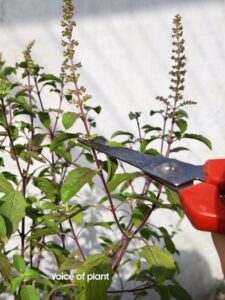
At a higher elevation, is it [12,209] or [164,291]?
[12,209]

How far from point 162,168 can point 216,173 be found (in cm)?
13

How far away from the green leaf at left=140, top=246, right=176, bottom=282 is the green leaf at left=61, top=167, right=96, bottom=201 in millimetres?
242

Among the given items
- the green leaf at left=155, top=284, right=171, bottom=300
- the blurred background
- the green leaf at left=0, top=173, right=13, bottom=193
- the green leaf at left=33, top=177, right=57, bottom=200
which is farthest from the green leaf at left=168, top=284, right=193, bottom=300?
the blurred background

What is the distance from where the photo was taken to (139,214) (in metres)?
1.16

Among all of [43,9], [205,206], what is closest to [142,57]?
[43,9]

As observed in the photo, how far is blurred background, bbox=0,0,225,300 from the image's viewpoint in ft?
5.24

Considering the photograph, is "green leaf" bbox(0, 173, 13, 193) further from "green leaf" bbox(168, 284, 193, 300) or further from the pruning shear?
"green leaf" bbox(168, 284, 193, 300)

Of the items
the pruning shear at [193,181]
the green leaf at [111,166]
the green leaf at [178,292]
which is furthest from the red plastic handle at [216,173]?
the green leaf at [178,292]

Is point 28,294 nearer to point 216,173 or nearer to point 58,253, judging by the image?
point 58,253

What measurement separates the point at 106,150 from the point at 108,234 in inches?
37.5

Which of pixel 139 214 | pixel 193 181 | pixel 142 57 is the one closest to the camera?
pixel 193 181

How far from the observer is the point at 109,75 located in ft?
5.92

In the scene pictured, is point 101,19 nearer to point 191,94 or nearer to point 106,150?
point 191,94

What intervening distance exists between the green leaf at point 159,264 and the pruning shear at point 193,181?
253mm
